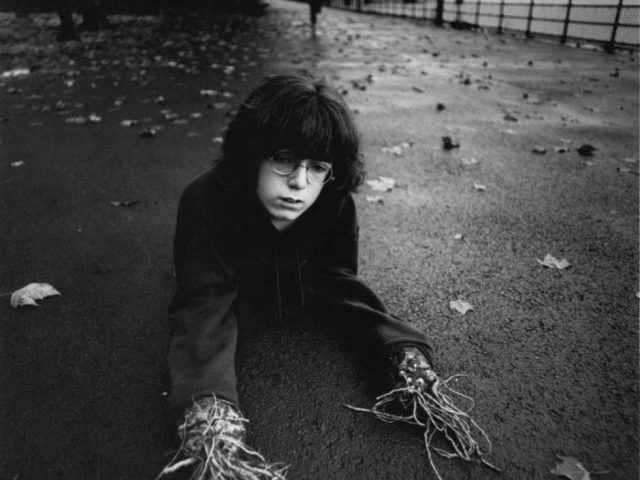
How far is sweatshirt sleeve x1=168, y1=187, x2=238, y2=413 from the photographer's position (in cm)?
160

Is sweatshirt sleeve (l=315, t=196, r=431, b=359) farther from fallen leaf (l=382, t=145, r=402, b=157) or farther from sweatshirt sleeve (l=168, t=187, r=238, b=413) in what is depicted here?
fallen leaf (l=382, t=145, r=402, b=157)

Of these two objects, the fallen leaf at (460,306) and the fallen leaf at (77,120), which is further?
the fallen leaf at (77,120)

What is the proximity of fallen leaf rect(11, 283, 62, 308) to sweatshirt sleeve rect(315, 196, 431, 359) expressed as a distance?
132 centimetres

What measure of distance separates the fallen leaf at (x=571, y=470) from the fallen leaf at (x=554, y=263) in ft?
4.19

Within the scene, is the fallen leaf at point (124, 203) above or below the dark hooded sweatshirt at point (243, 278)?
below

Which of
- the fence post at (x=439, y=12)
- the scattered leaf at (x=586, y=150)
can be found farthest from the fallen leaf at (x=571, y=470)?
the fence post at (x=439, y=12)

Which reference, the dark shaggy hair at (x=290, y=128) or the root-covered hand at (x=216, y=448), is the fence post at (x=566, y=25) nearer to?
the dark shaggy hair at (x=290, y=128)

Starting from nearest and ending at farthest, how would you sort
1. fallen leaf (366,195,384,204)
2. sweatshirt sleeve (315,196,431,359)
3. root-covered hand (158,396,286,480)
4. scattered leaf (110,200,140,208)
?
root-covered hand (158,396,286,480) → sweatshirt sleeve (315,196,431,359) → scattered leaf (110,200,140,208) → fallen leaf (366,195,384,204)

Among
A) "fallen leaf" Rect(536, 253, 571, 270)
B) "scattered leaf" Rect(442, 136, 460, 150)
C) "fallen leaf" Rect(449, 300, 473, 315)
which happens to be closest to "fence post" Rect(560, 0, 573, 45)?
"scattered leaf" Rect(442, 136, 460, 150)

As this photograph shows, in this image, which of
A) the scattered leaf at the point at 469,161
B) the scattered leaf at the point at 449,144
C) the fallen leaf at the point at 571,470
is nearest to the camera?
the fallen leaf at the point at 571,470

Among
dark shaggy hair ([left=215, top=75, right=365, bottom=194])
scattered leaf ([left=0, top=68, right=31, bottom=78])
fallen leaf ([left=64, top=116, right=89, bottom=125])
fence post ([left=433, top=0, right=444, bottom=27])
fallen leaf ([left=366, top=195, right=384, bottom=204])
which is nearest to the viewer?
dark shaggy hair ([left=215, top=75, right=365, bottom=194])

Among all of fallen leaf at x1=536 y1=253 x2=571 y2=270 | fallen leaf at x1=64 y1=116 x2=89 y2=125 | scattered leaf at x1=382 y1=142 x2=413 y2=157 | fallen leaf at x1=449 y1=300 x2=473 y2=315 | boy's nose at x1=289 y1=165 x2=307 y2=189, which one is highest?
boy's nose at x1=289 y1=165 x2=307 y2=189

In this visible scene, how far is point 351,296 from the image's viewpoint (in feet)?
6.57

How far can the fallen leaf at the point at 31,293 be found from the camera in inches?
83.3
